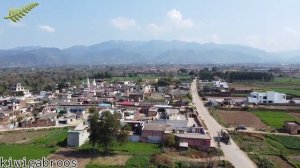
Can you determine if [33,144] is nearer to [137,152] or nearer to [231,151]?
[137,152]

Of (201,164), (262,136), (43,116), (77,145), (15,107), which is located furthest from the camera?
(15,107)

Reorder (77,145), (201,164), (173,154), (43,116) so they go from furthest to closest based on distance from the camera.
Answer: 1. (43,116)
2. (77,145)
3. (173,154)
4. (201,164)

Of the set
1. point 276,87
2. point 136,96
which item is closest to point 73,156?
point 136,96

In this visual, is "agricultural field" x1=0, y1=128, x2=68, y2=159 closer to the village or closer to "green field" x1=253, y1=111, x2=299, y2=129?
the village

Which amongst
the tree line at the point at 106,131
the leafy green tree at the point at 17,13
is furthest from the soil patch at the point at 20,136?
the leafy green tree at the point at 17,13

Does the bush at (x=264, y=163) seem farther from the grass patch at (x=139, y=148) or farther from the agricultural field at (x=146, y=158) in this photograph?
the grass patch at (x=139, y=148)

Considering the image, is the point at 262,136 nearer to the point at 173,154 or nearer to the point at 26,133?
the point at 173,154

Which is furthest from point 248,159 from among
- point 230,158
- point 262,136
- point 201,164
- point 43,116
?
point 43,116
